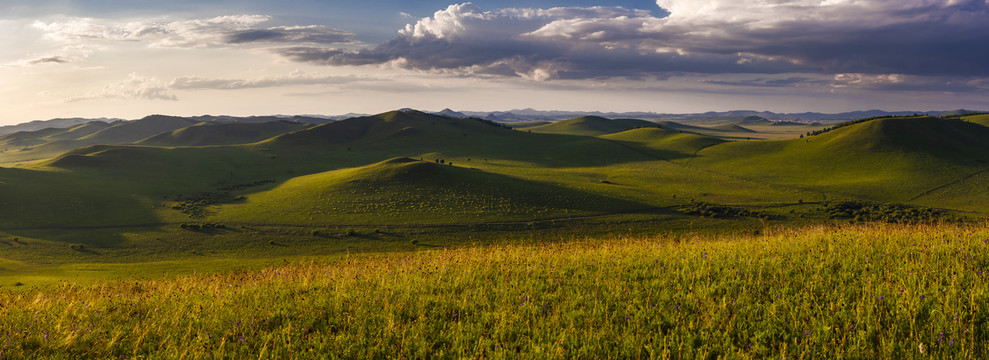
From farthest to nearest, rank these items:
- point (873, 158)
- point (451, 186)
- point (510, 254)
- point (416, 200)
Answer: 1. point (873, 158)
2. point (451, 186)
3. point (416, 200)
4. point (510, 254)

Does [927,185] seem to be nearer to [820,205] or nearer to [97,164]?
[820,205]

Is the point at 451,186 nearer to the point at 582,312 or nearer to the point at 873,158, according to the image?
the point at 582,312

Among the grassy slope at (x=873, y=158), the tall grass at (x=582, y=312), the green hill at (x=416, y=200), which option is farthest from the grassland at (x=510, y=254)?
the grassy slope at (x=873, y=158)

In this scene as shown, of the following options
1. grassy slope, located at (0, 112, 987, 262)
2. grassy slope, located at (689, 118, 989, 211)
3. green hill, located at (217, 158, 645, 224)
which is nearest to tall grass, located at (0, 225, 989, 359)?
grassy slope, located at (0, 112, 987, 262)

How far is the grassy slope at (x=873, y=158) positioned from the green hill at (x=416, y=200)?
57.1 metres

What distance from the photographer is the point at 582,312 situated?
7.23 m

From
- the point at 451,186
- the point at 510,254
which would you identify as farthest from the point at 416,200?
the point at 510,254

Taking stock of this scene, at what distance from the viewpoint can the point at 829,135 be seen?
512 ft

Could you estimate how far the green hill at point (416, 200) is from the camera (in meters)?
75.4

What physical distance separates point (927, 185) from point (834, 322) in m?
124

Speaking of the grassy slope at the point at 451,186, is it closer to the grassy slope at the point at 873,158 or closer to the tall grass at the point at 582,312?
the grassy slope at the point at 873,158

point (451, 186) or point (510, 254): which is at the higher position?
point (510, 254)

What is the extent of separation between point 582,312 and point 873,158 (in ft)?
504

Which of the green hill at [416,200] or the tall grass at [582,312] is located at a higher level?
the tall grass at [582,312]
